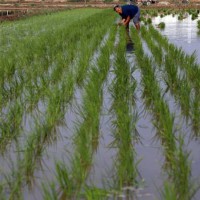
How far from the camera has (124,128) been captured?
3.38 meters

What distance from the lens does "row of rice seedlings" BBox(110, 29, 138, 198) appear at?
8.95 feet

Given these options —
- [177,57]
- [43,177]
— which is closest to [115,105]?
[43,177]

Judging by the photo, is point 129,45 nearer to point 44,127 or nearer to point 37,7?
point 44,127

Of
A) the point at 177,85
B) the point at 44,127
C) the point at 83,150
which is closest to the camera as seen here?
the point at 83,150

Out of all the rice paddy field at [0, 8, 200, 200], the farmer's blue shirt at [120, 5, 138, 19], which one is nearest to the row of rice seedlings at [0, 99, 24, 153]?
the rice paddy field at [0, 8, 200, 200]

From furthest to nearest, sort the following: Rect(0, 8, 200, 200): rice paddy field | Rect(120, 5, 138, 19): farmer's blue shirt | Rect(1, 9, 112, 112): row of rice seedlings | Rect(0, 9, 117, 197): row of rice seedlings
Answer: Rect(120, 5, 138, 19): farmer's blue shirt
Rect(1, 9, 112, 112): row of rice seedlings
Rect(0, 9, 117, 197): row of rice seedlings
Rect(0, 8, 200, 200): rice paddy field

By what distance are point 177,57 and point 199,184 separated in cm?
459

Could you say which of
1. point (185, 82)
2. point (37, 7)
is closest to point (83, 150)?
point (185, 82)

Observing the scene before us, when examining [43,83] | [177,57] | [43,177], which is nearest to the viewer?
[43,177]

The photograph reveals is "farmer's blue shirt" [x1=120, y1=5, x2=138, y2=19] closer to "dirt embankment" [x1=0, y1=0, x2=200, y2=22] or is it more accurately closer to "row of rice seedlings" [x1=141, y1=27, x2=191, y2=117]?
"row of rice seedlings" [x1=141, y1=27, x2=191, y2=117]

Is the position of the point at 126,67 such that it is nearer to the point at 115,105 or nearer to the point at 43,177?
the point at 115,105

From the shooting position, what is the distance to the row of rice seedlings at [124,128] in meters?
2.73

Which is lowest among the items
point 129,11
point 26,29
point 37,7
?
point 37,7

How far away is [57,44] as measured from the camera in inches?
366
